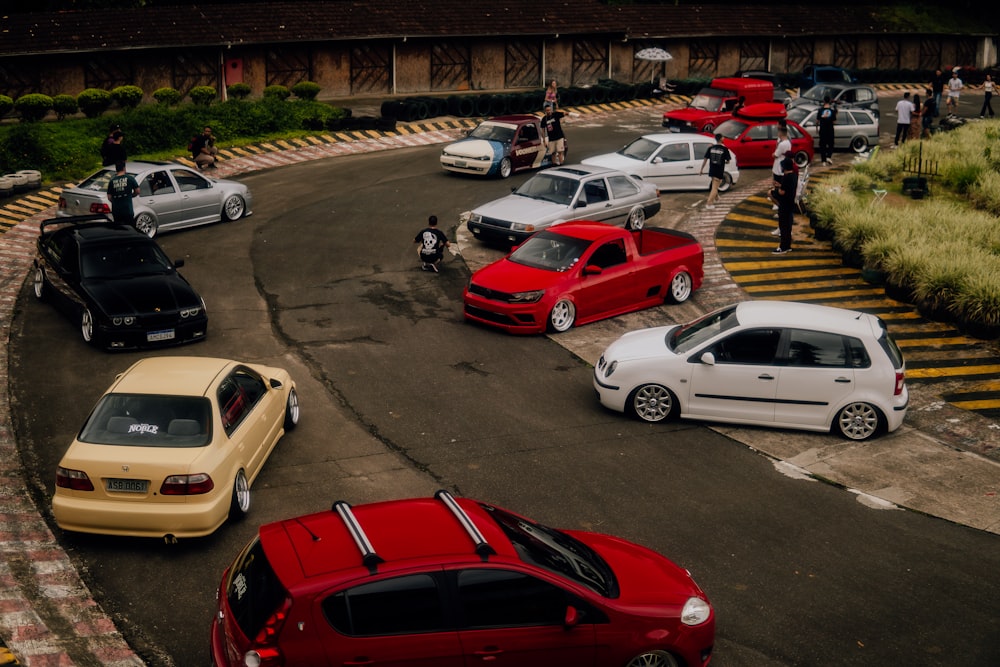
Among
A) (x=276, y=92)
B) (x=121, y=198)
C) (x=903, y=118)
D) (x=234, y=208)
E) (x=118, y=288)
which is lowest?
(x=118, y=288)

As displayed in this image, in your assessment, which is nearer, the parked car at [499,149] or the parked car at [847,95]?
the parked car at [499,149]

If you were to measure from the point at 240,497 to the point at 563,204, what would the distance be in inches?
504

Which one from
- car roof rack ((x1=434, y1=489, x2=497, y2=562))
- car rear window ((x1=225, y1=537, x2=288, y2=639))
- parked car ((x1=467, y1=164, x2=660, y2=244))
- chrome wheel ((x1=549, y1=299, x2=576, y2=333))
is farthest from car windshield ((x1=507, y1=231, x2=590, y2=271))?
car rear window ((x1=225, y1=537, x2=288, y2=639))

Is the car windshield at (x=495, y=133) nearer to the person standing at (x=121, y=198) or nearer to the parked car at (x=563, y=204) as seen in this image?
the parked car at (x=563, y=204)

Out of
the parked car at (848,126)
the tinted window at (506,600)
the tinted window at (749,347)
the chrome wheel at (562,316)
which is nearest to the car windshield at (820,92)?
the parked car at (848,126)

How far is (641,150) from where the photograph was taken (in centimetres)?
2828

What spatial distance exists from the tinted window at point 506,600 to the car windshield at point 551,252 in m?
10.7

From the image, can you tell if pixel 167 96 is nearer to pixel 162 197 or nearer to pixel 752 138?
pixel 162 197

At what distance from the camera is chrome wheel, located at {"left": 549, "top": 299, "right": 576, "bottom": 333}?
18.0 m

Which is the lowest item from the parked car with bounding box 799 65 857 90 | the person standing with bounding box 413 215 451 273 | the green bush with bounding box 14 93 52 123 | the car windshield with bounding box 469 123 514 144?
the person standing with bounding box 413 215 451 273

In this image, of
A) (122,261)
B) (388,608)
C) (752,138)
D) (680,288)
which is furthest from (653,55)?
(388,608)

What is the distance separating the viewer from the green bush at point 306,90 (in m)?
36.8

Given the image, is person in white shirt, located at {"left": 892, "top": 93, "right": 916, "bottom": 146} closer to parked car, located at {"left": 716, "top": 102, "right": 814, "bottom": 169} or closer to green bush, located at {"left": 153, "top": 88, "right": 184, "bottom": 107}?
parked car, located at {"left": 716, "top": 102, "right": 814, "bottom": 169}

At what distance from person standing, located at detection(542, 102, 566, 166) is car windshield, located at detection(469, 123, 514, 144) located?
979 mm
